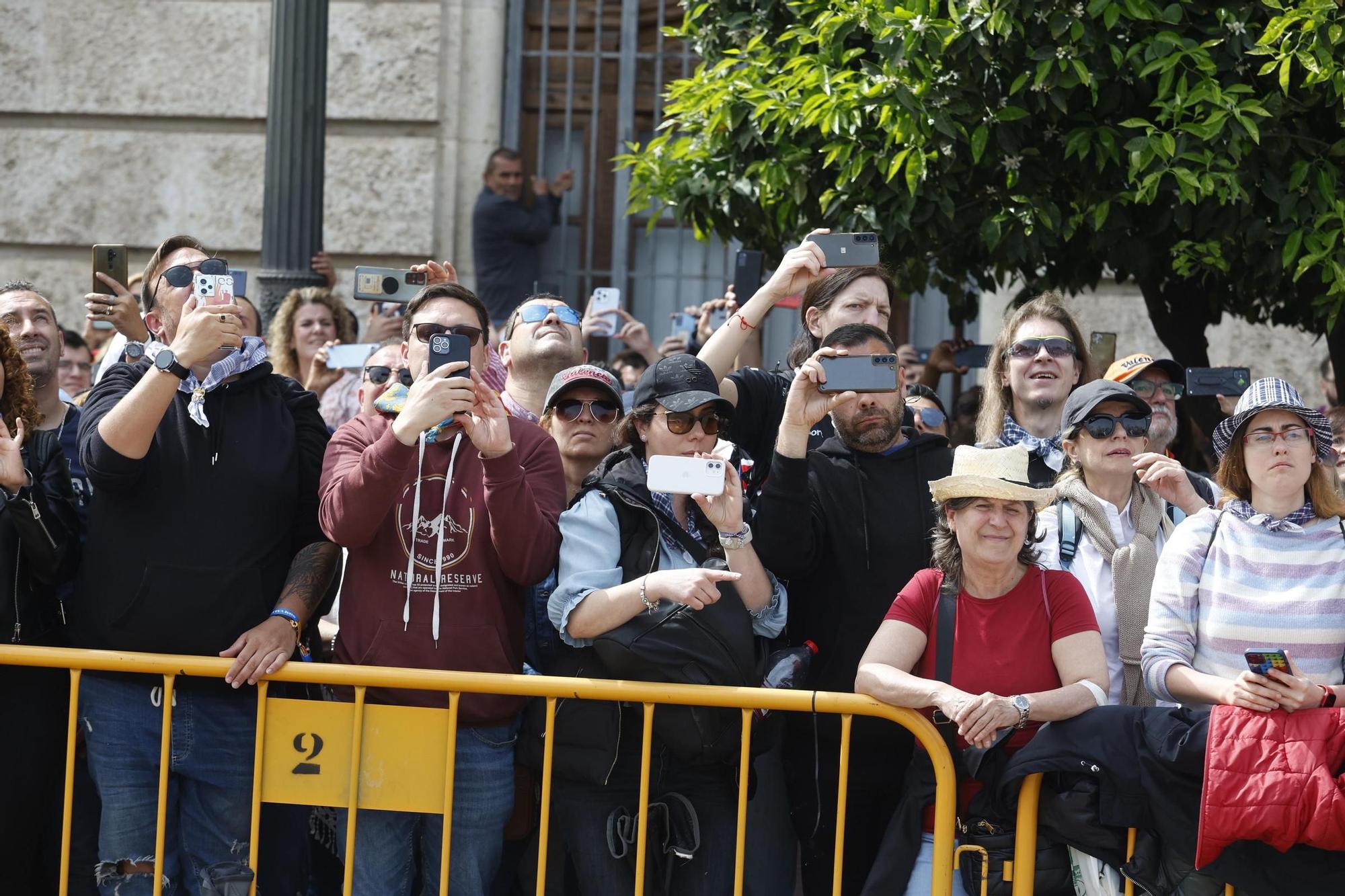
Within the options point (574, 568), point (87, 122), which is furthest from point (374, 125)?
point (574, 568)

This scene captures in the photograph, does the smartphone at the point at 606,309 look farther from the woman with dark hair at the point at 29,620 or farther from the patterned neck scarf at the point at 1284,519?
the patterned neck scarf at the point at 1284,519

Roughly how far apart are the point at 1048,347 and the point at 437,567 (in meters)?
2.00

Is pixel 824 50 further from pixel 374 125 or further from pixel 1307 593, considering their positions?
pixel 374 125

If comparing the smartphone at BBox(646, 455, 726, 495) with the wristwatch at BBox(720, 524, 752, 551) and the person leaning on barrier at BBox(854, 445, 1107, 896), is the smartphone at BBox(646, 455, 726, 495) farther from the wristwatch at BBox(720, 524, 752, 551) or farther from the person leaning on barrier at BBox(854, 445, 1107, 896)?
the person leaning on barrier at BBox(854, 445, 1107, 896)

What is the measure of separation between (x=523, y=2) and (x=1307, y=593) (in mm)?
6706

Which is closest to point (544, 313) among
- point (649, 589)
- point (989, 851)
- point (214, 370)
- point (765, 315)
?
point (765, 315)

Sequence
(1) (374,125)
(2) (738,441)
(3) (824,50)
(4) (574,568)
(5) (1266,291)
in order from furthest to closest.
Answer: (1) (374,125), (5) (1266,291), (3) (824,50), (2) (738,441), (4) (574,568)

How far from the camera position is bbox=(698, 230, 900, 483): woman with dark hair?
4598mm

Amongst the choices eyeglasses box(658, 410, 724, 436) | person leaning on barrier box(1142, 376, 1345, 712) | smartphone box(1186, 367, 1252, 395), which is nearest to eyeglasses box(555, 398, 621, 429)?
eyeglasses box(658, 410, 724, 436)

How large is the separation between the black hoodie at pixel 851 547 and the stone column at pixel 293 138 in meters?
2.68

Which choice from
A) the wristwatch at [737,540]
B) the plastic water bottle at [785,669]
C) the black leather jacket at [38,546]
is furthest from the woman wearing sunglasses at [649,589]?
the black leather jacket at [38,546]

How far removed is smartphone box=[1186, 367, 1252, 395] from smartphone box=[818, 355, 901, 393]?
1.50 metres

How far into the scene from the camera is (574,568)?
3965mm

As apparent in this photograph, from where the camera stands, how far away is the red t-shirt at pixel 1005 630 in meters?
3.82
